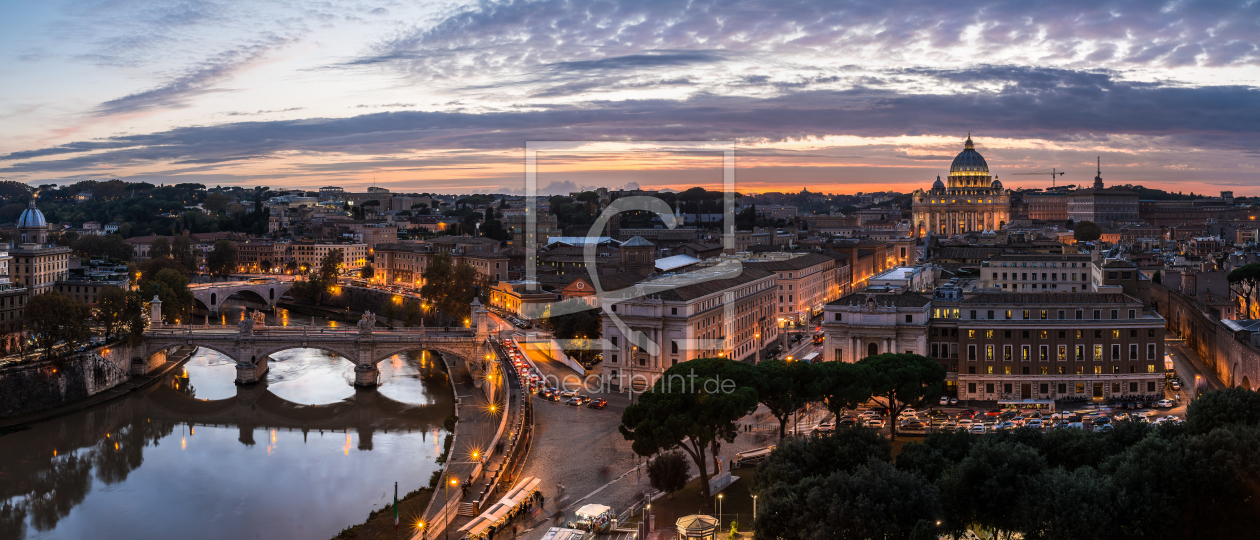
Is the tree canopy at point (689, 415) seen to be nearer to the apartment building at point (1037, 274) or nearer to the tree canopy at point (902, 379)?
the tree canopy at point (902, 379)

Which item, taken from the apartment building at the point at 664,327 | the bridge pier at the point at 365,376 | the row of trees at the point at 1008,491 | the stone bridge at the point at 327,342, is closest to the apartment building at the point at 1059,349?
the apartment building at the point at 664,327

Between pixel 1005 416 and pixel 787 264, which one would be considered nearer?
pixel 1005 416

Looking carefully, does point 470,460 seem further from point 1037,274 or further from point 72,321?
point 1037,274

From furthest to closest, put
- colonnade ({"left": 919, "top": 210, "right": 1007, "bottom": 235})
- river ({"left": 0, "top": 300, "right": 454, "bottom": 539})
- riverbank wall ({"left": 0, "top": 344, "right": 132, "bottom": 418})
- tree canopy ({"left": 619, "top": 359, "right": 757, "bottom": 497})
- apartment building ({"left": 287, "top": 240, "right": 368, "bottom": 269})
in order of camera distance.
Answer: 1. colonnade ({"left": 919, "top": 210, "right": 1007, "bottom": 235})
2. apartment building ({"left": 287, "top": 240, "right": 368, "bottom": 269})
3. riverbank wall ({"left": 0, "top": 344, "right": 132, "bottom": 418})
4. river ({"left": 0, "top": 300, "right": 454, "bottom": 539})
5. tree canopy ({"left": 619, "top": 359, "right": 757, "bottom": 497})

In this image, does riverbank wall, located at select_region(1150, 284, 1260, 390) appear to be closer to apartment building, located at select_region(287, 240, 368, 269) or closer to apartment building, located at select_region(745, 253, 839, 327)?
apartment building, located at select_region(745, 253, 839, 327)

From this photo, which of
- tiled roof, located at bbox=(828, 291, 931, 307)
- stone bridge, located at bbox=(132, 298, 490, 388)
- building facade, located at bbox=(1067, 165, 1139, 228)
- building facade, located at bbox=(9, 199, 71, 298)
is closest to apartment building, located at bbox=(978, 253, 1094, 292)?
tiled roof, located at bbox=(828, 291, 931, 307)

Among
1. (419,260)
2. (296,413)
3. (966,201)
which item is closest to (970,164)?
(966,201)
